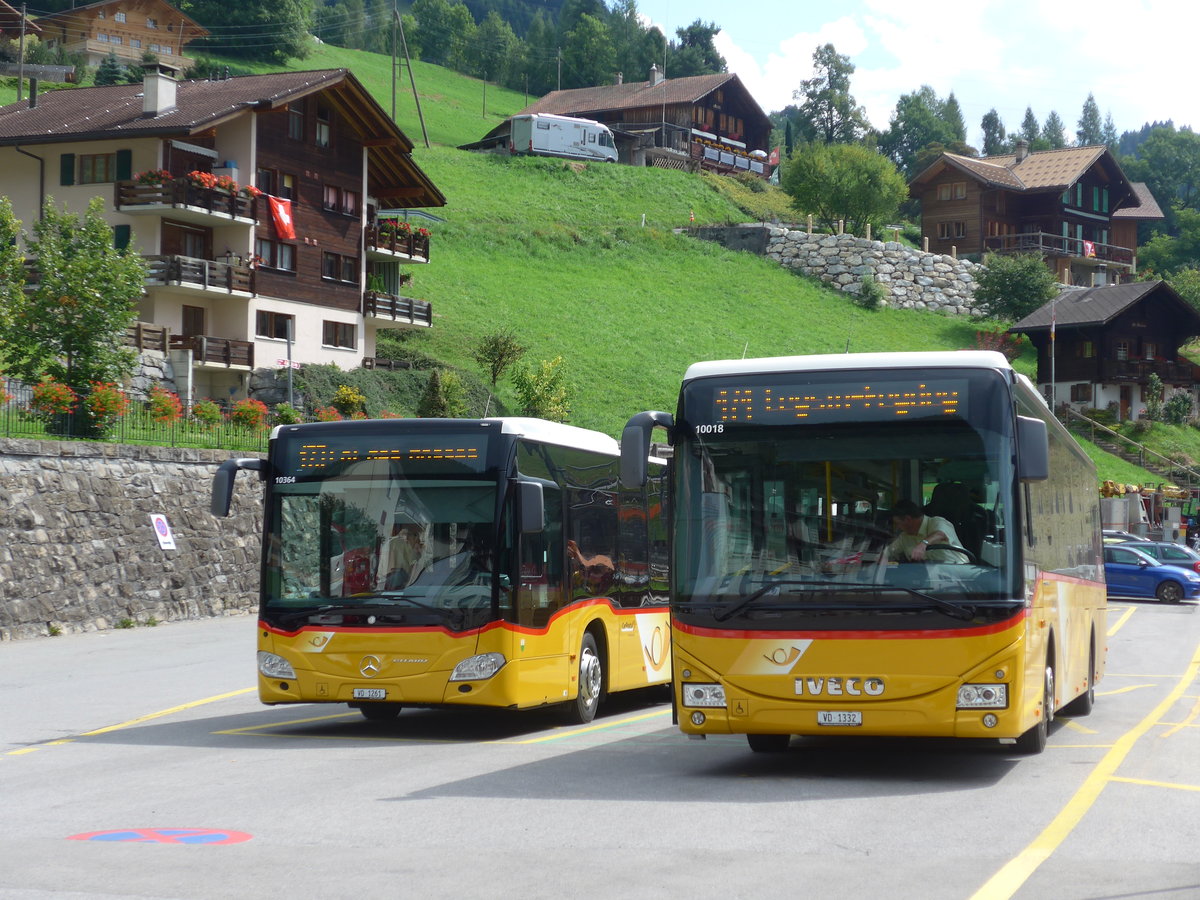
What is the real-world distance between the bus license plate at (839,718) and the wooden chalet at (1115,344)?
237ft

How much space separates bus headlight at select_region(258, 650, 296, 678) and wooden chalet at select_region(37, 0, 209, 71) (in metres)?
103

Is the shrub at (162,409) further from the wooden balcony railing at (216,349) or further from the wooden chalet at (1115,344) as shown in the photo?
the wooden chalet at (1115,344)

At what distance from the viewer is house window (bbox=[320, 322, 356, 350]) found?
177 ft

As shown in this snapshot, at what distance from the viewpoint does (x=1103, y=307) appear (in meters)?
82.7

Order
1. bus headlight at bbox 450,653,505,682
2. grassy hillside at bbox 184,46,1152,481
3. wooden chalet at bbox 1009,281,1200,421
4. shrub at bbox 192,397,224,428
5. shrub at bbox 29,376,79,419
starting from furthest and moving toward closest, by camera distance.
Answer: wooden chalet at bbox 1009,281,1200,421 < grassy hillside at bbox 184,46,1152,481 < shrub at bbox 192,397,224,428 < shrub at bbox 29,376,79,419 < bus headlight at bbox 450,653,505,682

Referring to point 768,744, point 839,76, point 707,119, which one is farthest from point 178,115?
point 839,76

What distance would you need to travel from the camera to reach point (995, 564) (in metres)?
10.1

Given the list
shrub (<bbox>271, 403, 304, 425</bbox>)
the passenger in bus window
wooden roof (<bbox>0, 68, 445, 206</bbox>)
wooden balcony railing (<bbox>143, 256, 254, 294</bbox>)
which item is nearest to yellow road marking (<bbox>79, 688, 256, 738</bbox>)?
the passenger in bus window

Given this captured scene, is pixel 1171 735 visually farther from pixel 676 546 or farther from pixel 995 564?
pixel 676 546

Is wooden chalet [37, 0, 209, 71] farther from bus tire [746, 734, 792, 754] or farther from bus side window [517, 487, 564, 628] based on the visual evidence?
bus tire [746, 734, 792, 754]

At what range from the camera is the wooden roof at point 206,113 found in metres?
48.6

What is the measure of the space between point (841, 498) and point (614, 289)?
6527 cm

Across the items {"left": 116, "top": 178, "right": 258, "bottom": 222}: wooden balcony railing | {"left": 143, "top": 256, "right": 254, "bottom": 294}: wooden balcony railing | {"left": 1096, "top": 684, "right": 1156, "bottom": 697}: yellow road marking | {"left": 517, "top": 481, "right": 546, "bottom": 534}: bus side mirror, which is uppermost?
{"left": 116, "top": 178, "right": 258, "bottom": 222}: wooden balcony railing

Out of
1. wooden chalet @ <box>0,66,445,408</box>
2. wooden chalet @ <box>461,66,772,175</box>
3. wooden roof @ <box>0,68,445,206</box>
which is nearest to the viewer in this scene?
wooden chalet @ <box>0,66,445,408</box>
